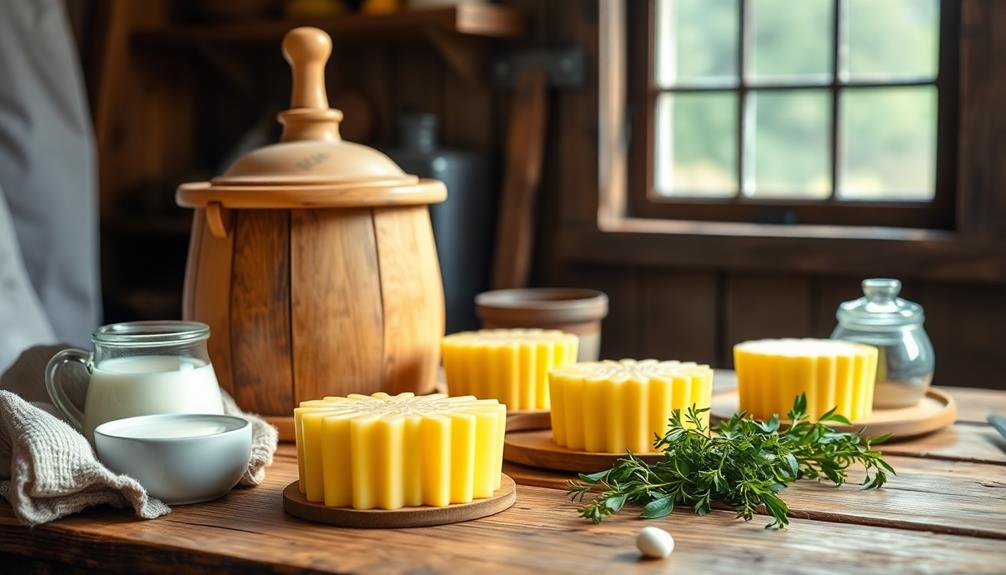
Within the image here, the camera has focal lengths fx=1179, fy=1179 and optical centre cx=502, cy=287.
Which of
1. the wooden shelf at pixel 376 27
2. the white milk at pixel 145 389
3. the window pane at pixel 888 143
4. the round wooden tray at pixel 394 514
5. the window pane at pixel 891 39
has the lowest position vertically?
the round wooden tray at pixel 394 514

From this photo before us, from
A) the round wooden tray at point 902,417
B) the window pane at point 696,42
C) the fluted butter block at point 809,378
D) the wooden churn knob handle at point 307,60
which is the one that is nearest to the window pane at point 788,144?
the window pane at point 696,42

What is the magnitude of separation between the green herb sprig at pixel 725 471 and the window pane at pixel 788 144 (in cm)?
149

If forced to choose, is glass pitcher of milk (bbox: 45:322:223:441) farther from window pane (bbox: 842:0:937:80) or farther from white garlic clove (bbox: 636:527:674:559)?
window pane (bbox: 842:0:937:80)

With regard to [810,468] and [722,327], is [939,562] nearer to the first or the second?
[810,468]

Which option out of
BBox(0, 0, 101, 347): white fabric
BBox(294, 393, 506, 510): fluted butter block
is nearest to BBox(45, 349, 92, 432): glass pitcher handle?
BBox(294, 393, 506, 510): fluted butter block

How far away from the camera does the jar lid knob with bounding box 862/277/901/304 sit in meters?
1.23

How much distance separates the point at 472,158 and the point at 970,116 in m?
1.02

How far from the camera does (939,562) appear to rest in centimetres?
80

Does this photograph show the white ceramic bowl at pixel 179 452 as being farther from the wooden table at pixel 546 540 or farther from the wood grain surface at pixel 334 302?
the wood grain surface at pixel 334 302

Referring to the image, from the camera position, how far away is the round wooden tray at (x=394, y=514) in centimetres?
88

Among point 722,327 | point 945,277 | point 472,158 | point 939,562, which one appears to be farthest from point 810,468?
point 472,158

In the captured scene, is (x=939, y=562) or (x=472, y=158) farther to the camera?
(x=472, y=158)

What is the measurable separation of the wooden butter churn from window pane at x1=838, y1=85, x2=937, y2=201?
4.75 ft

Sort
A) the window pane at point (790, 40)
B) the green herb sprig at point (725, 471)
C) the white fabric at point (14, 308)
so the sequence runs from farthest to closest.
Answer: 1. the window pane at point (790, 40)
2. the white fabric at point (14, 308)
3. the green herb sprig at point (725, 471)
